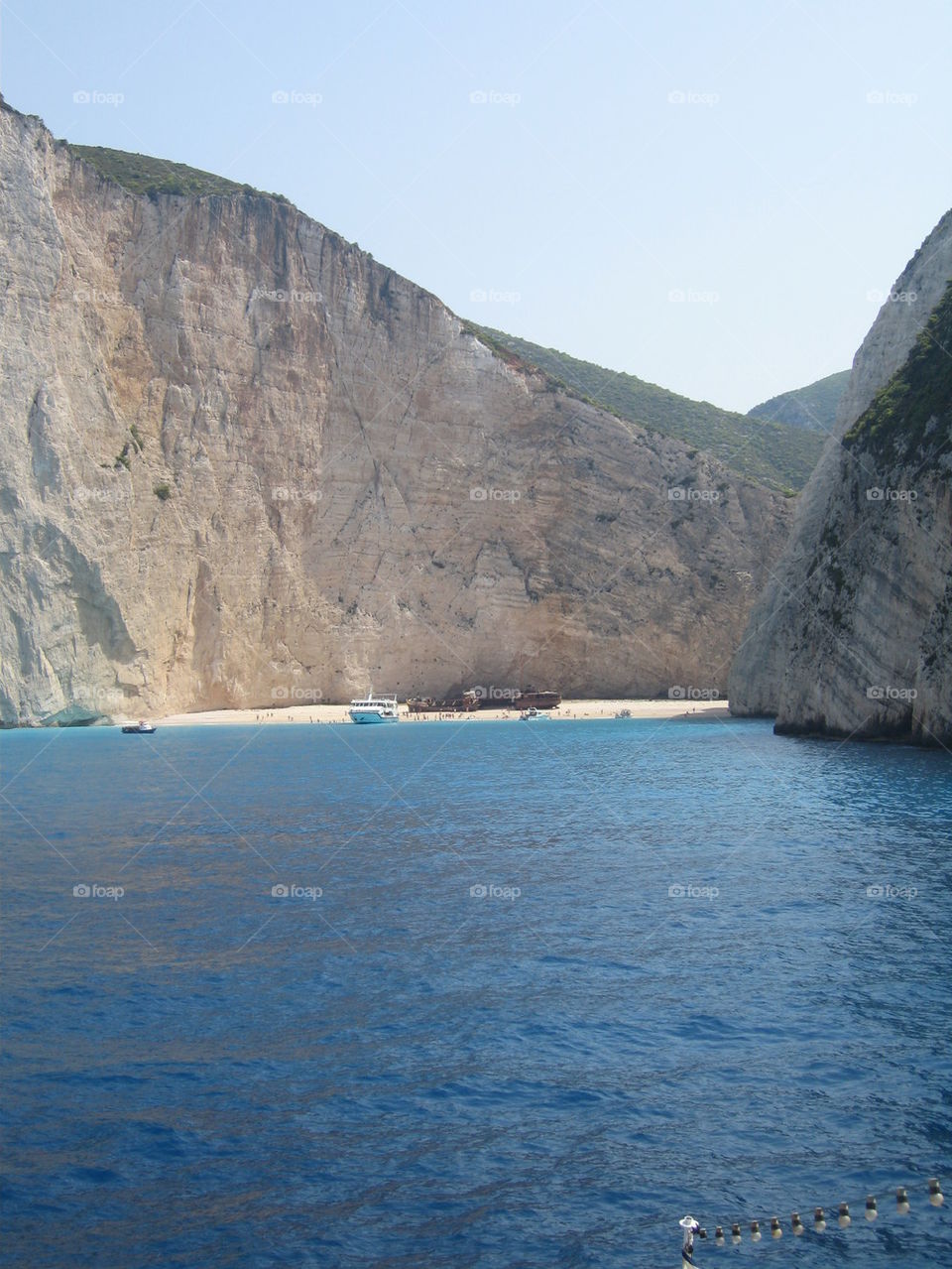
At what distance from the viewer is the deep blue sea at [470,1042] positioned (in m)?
7.69

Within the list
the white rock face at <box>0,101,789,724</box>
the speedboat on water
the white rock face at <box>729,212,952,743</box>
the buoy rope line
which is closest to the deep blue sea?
the buoy rope line

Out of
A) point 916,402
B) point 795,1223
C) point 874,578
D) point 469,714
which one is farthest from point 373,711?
point 795,1223

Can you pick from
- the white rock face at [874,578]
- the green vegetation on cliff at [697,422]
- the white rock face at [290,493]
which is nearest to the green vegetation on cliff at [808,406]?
the green vegetation on cliff at [697,422]

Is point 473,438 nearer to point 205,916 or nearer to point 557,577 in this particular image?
point 557,577

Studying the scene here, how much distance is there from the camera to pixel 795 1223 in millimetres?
7277

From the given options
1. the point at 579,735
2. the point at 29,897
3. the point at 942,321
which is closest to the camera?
the point at 29,897

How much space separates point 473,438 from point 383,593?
12155mm

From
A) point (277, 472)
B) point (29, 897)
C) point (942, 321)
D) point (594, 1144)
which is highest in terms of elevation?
point (942, 321)

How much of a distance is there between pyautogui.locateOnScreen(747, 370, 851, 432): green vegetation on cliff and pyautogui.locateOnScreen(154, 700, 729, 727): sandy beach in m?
86.9

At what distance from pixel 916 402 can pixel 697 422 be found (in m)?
57.3

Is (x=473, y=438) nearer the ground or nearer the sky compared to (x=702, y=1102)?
nearer the sky

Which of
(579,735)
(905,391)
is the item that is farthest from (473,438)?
(905,391)

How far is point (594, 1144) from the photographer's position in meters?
8.66

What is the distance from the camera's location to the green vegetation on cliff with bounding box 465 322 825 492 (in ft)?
304
